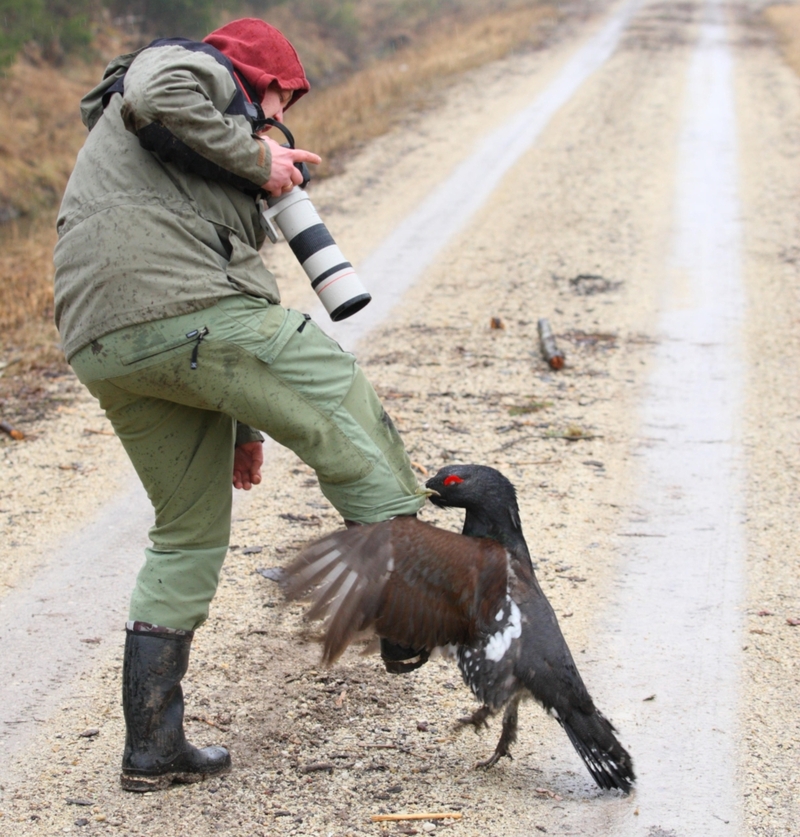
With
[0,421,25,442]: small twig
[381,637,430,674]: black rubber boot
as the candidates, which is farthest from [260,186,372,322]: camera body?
[0,421,25,442]: small twig

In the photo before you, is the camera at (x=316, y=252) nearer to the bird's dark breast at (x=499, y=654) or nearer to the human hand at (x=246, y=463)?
the human hand at (x=246, y=463)

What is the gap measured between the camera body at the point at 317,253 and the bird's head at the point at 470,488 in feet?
2.00

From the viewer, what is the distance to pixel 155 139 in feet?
8.41

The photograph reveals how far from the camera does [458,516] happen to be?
5.08m

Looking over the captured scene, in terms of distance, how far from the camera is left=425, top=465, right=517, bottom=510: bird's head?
3129 millimetres

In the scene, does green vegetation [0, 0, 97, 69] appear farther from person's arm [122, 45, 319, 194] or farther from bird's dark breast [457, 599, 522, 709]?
bird's dark breast [457, 599, 522, 709]

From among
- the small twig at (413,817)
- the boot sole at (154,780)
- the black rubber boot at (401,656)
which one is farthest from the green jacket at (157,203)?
the small twig at (413,817)

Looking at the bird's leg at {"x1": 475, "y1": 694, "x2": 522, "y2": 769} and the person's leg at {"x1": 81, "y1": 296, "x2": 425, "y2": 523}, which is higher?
the person's leg at {"x1": 81, "y1": 296, "x2": 425, "y2": 523}

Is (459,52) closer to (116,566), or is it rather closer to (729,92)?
(729,92)

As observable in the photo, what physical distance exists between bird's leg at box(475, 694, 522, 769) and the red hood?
2049mm

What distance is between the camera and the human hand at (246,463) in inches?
132

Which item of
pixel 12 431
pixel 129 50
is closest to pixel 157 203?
pixel 12 431

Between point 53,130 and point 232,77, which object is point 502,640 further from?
point 53,130

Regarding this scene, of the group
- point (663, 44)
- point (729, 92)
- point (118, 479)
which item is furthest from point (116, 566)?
point (663, 44)
